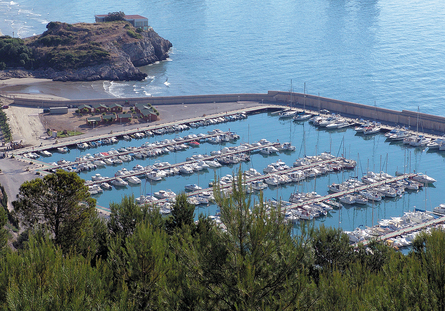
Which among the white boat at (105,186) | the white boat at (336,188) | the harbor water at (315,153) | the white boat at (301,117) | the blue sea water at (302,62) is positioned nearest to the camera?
the harbor water at (315,153)

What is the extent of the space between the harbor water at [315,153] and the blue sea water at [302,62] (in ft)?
0.50

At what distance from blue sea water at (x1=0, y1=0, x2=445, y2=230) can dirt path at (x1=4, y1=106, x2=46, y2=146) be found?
535 cm

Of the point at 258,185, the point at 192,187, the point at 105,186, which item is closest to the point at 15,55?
the point at 105,186

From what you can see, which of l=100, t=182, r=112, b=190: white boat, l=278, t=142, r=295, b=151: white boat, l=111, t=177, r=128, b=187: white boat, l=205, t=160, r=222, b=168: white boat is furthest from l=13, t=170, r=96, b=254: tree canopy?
l=278, t=142, r=295, b=151: white boat

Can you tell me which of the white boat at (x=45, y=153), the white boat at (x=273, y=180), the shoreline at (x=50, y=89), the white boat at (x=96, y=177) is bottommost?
the white boat at (x=273, y=180)

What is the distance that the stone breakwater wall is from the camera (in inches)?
2307

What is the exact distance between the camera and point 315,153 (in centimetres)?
5381

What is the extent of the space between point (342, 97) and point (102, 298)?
69.6 m

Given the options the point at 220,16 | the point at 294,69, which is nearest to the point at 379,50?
the point at 294,69

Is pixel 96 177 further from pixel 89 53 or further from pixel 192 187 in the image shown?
pixel 89 53

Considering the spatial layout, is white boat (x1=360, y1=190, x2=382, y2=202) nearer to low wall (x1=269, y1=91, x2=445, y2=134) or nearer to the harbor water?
the harbor water

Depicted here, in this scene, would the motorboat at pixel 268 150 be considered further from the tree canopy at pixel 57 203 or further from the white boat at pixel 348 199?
the tree canopy at pixel 57 203

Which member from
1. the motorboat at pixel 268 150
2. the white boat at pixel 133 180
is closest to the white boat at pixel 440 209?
the motorboat at pixel 268 150

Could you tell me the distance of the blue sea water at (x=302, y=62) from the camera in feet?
165
